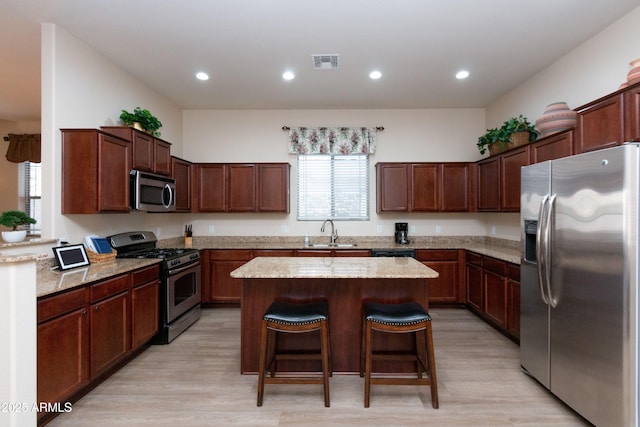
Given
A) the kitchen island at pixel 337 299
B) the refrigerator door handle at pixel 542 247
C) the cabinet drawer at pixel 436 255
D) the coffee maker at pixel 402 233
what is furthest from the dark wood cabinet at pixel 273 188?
the refrigerator door handle at pixel 542 247

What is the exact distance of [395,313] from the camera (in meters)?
2.24

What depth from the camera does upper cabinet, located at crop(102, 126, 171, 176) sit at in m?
3.17

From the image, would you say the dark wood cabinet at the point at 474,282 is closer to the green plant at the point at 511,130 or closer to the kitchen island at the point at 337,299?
the green plant at the point at 511,130

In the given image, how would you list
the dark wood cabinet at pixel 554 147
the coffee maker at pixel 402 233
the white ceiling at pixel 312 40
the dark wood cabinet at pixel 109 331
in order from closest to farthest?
the dark wood cabinet at pixel 109 331
the white ceiling at pixel 312 40
the dark wood cabinet at pixel 554 147
the coffee maker at pixel 402 233

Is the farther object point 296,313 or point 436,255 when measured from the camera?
point 436,255

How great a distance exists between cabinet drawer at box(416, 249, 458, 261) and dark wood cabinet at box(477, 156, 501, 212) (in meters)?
0.76

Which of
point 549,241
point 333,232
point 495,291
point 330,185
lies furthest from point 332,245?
point 549,241

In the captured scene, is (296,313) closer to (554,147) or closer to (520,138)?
(554,147)

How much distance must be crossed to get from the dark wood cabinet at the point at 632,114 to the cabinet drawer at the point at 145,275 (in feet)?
12.9

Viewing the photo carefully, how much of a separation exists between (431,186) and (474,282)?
145cm

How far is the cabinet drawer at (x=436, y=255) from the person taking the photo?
4.40 m

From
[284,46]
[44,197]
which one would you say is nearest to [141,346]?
[44,197]

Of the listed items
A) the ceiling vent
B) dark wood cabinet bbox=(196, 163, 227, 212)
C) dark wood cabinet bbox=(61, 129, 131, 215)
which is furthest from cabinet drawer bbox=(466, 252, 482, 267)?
dark wood cabinet bbox=(61, 129, 131, 215)

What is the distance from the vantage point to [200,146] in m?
5.04
